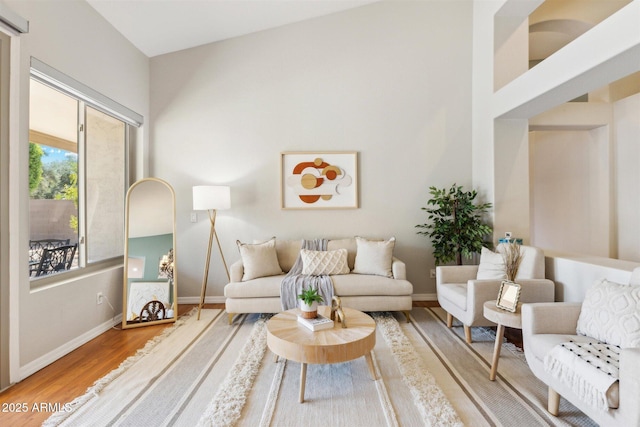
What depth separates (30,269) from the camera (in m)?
2.55

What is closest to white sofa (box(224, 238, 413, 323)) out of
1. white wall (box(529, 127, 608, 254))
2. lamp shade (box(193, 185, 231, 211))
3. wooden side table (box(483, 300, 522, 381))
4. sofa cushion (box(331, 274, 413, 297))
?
sofa cushion (box(331, 274, 413, 297))

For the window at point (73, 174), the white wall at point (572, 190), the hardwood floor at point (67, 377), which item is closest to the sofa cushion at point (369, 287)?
the hardwood floor at point (67, 377)

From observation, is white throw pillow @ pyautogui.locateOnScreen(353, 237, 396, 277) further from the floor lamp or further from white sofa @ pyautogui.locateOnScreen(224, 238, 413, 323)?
the floor lamp

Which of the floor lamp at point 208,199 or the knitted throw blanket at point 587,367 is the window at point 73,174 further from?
the knitted throw blanket at point 587,367

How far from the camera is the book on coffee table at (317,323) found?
7.32 ft

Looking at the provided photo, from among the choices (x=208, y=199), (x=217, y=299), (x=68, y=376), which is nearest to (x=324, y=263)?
(x=208, y=199)

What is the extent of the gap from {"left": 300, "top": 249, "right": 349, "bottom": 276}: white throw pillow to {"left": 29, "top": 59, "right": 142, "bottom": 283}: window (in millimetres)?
2191

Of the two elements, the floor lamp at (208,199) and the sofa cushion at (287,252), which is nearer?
the floor lamp at (208,199)

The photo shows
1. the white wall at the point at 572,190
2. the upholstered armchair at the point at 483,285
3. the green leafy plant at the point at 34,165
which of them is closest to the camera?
the green leafy plant at the point at 34,165

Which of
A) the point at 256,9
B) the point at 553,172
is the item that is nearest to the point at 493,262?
the point at 553,172

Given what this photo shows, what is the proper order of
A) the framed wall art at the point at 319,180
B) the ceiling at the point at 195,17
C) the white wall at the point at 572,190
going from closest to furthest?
the ceiling at the point at 195,17 → the framed wall art at the point at 319,180 → the white wall at the point at 572,190

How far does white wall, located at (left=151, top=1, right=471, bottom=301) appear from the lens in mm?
4133

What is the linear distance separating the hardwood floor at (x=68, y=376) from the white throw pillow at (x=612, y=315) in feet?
3.84

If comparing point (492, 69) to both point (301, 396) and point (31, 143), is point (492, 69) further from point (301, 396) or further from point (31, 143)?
point (31, 143)
